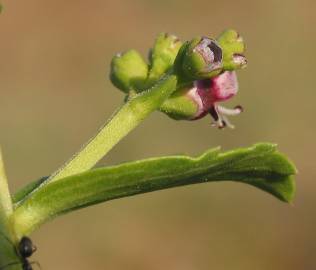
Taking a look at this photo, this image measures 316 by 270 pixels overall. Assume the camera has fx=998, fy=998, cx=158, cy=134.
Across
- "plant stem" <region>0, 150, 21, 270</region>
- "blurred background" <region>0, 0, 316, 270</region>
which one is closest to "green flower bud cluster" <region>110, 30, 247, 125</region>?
"plant stem" <region>0, 150, 21, 270</region>

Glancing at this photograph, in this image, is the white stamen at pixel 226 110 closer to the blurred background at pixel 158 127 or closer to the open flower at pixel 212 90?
the open flower at pixel 212 90

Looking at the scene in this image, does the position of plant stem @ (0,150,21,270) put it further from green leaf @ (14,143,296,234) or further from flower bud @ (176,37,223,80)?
flower bud @ (176,37,223,80)

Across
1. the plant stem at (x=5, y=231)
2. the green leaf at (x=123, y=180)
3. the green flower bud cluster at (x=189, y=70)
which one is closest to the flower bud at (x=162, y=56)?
the green flower bud cluster at (x=189, y=70)

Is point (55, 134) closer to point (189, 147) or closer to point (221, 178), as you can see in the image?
point (189, 147)

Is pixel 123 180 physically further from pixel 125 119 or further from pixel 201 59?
pixel 201 59

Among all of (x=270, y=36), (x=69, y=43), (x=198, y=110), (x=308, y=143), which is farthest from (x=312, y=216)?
(x=198, y=110)
